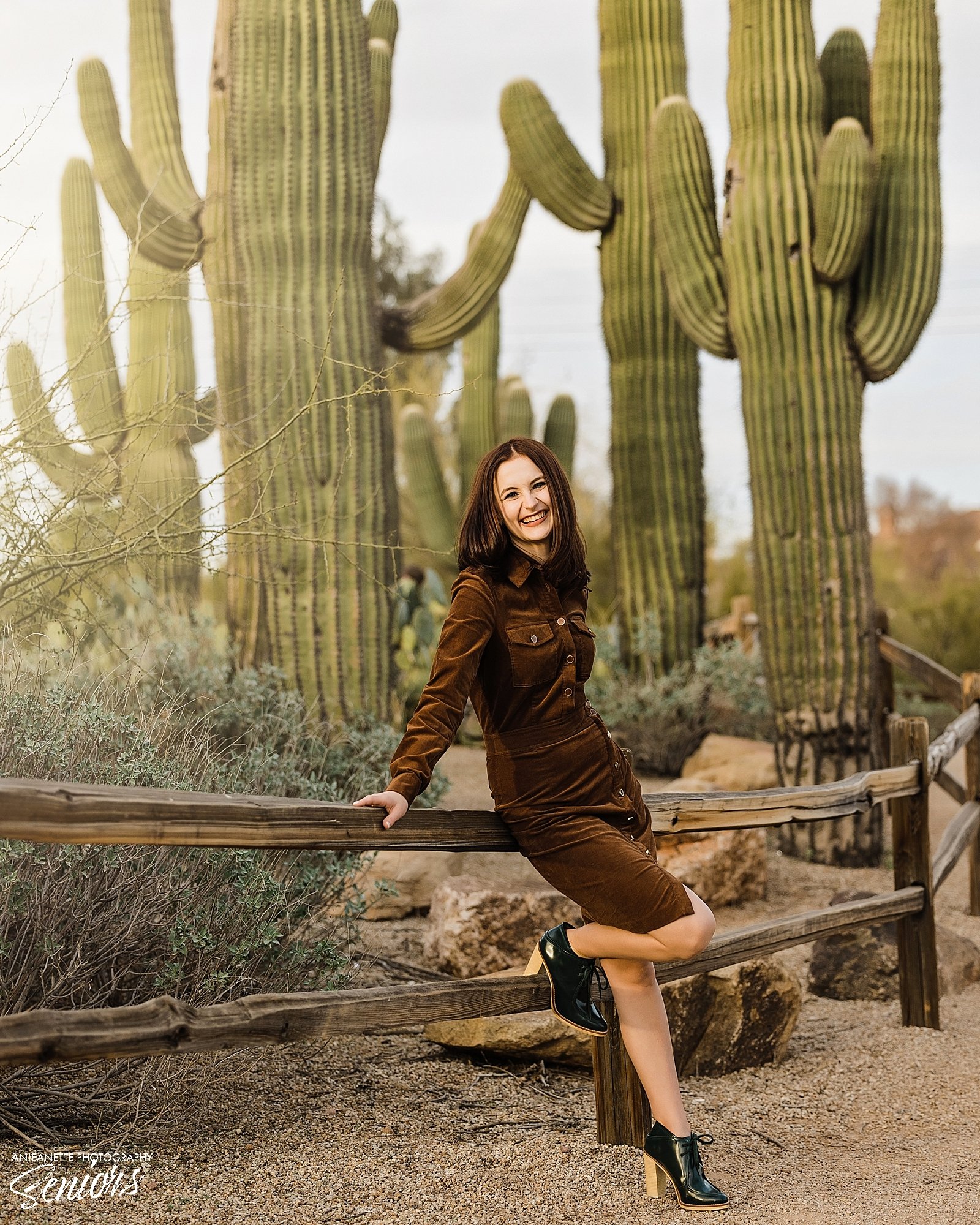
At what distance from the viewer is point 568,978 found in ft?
9.43

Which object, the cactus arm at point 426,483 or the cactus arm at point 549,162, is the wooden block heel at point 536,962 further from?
the cactus arm at point 426,483

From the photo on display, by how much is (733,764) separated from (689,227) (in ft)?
11.3

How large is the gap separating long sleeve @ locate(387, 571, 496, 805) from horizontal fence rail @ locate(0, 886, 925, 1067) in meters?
0.47

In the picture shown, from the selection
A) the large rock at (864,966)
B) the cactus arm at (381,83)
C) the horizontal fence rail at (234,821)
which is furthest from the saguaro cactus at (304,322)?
the horizontal fence rail at (234,821)

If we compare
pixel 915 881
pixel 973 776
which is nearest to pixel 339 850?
pixel 915 881

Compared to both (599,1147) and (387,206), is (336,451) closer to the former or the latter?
(599,1147)

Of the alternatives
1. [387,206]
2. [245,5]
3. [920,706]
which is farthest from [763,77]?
[387,206]

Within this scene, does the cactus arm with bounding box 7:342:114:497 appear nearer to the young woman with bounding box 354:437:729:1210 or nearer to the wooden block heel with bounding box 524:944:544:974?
the young woman with bounding box 354:437:729:1210

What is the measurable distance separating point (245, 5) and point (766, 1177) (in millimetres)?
5682

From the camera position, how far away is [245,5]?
6129 millimetres

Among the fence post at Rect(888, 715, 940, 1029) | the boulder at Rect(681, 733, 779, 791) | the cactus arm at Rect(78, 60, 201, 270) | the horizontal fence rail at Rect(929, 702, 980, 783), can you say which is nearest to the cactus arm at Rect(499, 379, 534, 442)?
the boulder at Rect(681, 733, 779, 791)

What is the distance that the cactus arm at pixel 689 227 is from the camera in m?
7.61

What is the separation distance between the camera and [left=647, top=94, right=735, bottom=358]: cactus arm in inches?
300

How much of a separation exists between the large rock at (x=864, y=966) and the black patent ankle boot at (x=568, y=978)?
230cm
